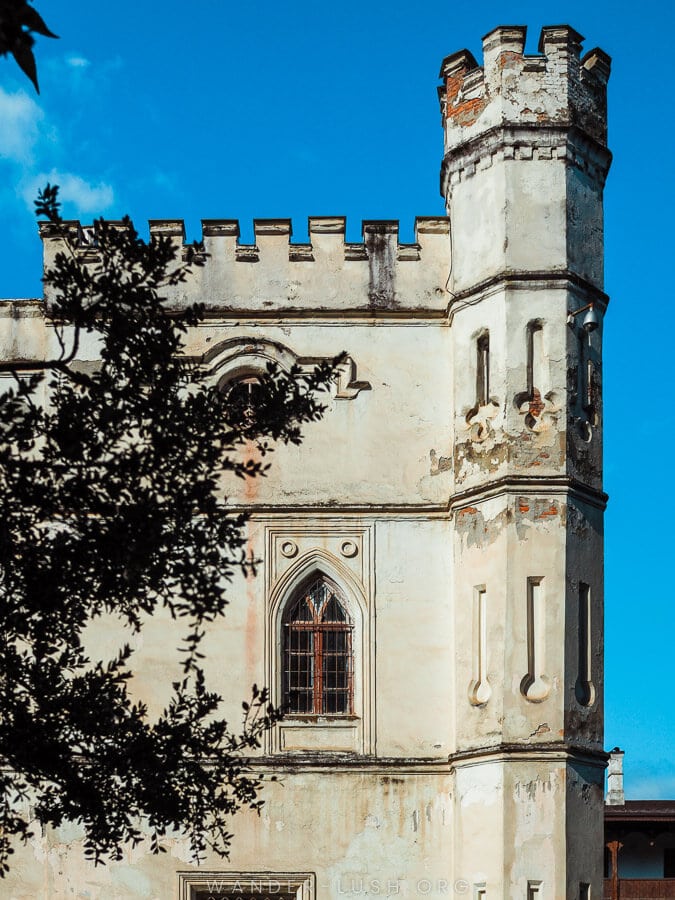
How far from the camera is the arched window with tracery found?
18531 millimetres

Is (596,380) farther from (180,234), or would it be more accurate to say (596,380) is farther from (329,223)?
(180,234)

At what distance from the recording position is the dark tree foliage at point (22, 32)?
703 cm

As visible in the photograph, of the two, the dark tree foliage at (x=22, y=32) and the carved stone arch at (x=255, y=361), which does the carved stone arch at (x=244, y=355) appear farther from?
the dark tree foliage at (x=22, y=32)

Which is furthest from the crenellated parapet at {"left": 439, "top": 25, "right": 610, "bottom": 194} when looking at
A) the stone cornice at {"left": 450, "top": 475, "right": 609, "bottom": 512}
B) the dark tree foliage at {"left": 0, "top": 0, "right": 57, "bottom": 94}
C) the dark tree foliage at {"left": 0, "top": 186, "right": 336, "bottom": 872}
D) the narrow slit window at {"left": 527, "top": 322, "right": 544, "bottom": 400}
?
the dark tree foliage at {"left": 0, "top": 0, "right": 57, "bottom": 94}

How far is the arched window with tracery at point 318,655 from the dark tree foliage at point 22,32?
12.2m

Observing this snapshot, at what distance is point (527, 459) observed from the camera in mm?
17969

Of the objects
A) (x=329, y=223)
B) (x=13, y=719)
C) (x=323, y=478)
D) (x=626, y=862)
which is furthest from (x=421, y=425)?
(x=626, y=862)

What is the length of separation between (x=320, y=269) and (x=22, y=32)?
1257 cm

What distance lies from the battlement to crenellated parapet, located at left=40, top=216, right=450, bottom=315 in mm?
1363

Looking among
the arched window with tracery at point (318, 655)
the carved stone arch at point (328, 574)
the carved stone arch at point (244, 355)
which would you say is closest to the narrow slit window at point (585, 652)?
the carved stone arch at point (328, 574)

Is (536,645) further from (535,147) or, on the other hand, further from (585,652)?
(535,147)

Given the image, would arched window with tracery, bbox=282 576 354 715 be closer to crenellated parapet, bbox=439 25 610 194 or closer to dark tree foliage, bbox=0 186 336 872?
crenellated parapet, bbox=439 25 610 194

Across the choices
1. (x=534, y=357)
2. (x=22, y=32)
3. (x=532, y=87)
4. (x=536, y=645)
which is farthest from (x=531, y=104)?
(x=22, y=32)

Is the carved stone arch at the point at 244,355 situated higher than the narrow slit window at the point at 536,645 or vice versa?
the carved stone arch at the point at 244,355
